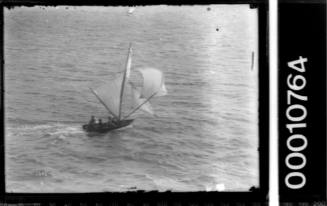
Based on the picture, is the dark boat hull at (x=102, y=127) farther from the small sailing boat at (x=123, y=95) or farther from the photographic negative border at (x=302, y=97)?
the photographic negative border at (x=302, y=97)

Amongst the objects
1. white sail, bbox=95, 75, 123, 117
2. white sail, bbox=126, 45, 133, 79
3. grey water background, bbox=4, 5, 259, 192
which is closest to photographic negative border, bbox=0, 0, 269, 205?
grey water background, bbox=4, 5, 259, 192

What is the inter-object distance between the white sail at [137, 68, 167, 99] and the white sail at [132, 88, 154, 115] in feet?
0.05

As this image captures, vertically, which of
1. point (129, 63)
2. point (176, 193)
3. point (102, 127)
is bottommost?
point (176, 193)

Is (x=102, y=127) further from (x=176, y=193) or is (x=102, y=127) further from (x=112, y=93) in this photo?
(x=176, y=193)

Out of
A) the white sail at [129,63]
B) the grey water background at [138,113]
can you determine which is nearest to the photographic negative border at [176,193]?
the grey water background at [138,113]

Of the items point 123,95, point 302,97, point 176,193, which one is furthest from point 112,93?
point 302,97

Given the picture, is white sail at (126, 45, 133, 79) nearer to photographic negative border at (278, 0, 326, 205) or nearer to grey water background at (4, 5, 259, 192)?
grey water background at (4, 5, 259, 192)

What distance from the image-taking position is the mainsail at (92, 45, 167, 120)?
2.08 m

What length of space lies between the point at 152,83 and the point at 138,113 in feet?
0.38

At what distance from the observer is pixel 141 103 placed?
2.09 m

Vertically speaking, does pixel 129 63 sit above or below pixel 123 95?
above

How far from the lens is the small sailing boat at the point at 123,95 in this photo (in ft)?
6.83

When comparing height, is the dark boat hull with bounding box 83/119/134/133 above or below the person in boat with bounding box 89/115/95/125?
below

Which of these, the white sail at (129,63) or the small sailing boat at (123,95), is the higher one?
the white sail at (129,63)
